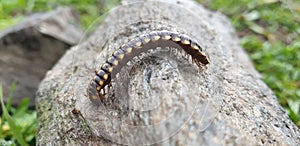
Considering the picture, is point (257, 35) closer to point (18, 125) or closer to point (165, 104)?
point (18, 125)

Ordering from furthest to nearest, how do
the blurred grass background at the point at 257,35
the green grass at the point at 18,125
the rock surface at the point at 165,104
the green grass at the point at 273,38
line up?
the green grass at the point at 273,38 < the blurred grass background at the point at 257,35 < the green grass at the point at 18,125 < the rock surface at the point at 165,104

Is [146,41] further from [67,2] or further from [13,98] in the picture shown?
[67,2]

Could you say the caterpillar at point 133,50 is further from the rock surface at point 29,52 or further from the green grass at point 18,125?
the rock surface at point 29,52

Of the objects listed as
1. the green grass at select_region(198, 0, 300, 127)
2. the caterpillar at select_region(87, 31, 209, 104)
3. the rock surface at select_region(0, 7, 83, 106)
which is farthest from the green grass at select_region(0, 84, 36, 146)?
the green grass at select_region(198, 0, 300, 127)

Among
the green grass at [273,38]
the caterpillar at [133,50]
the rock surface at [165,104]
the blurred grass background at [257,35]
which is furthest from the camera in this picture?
the green grass at [273,38]

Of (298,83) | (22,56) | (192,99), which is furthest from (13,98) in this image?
(298,83)

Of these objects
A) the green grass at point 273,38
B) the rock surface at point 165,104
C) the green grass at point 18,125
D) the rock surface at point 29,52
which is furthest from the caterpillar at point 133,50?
the rock surface at point 29,52

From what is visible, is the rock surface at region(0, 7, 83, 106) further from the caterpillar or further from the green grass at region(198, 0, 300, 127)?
the green grass at region(198, 0, 300, 127)
